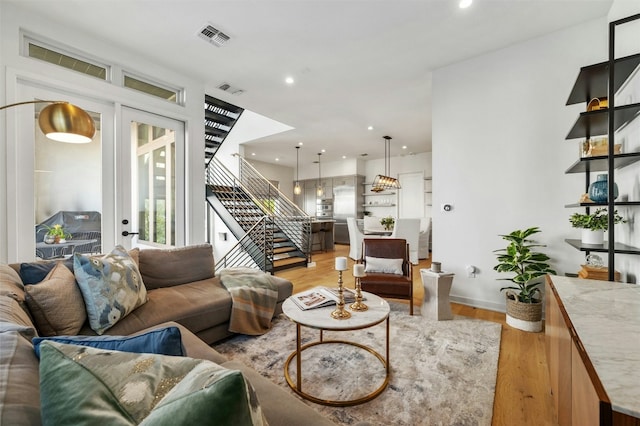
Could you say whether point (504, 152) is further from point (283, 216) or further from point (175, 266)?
point (283, 216)

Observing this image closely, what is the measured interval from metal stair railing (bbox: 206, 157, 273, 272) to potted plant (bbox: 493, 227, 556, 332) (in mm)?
3504

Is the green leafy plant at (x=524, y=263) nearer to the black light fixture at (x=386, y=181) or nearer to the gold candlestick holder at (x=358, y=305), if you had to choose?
the gold candlestick holder at (x=358, y=305)

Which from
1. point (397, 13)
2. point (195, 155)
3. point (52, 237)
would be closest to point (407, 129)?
point (397, 13)

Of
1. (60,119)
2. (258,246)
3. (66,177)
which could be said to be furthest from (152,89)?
(258,246)

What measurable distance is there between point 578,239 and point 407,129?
12.3ft

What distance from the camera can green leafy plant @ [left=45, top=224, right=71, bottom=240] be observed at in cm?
270

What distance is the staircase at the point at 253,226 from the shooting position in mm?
4895

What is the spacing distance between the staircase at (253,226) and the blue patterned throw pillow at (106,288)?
2.75m

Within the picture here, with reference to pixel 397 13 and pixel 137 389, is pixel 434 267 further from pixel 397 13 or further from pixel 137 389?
pixel 137 389

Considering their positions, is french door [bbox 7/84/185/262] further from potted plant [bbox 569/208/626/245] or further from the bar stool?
potted plant [bbox 569/208/626/245]

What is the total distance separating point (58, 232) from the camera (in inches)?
108

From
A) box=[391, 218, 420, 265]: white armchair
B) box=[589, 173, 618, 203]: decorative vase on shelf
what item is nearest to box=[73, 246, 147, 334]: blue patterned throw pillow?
box=[589, 173, 618, 203]: decorative vase on shelf

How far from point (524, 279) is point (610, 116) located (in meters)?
1.55

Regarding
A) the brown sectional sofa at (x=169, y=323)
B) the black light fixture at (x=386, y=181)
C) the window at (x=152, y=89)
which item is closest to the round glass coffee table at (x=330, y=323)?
the brown sectional sofa at (x=169, y=323)
